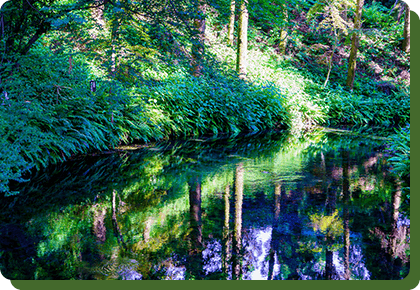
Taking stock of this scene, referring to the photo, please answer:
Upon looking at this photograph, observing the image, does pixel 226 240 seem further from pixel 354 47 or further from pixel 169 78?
pixel 354 47

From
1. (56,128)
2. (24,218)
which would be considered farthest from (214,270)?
(56,128)

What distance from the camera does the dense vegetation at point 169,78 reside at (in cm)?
495

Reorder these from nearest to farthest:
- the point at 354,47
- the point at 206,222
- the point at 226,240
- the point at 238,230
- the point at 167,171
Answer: the point at 226,240 < the point at 238,230 < the point at 206,222 < the point at 167,171 < the point at 354,47

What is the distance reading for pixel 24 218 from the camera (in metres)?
3.46

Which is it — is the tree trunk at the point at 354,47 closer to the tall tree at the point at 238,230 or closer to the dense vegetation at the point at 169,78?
the dense vegetation at the point at 169,78

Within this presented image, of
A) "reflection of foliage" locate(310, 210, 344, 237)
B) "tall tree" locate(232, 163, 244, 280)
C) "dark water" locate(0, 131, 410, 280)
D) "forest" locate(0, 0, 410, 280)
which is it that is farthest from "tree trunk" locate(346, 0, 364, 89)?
"reflection of foliage" locate(310, 210, 344, 237)

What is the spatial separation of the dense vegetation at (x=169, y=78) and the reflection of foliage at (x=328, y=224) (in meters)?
2.25

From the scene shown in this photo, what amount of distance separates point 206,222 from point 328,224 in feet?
3.78

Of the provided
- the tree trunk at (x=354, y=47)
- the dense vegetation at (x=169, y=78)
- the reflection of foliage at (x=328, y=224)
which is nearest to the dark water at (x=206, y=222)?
the reflection of foliage at (x=328, y=224)

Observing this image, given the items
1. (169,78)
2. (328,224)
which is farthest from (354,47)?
(328,224)

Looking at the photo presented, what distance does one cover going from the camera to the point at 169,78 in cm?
959

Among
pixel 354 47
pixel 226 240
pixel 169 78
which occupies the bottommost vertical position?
pixel 226 240

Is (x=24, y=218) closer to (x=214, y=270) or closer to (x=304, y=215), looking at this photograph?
(x=214, y=270)

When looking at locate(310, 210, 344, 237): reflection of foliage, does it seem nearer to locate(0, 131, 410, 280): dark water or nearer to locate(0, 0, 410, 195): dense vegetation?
locate(0, 131, 410, 280): dark water
